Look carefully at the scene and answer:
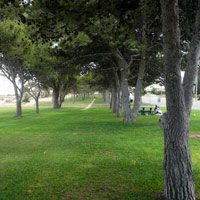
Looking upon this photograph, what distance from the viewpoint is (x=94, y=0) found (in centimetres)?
494

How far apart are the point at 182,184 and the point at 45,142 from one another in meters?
6.59

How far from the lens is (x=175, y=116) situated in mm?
3516

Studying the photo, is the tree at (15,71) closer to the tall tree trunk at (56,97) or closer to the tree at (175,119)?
the tall tree trunk at (56,97)

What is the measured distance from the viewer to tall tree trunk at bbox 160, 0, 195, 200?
3473 mm

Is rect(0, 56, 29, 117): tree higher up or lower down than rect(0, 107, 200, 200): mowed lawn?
higher up

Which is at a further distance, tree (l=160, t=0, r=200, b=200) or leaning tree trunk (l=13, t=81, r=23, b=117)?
leaning tree trunk (l=13, t=81, r=23, b=117)

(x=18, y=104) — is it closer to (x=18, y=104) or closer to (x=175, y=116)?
(x=18, y=104)

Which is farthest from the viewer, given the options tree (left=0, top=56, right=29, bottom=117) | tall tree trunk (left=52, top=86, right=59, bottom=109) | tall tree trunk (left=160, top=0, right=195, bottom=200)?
tall tree trunk (left=52, top=86, right=59, bottom=109)

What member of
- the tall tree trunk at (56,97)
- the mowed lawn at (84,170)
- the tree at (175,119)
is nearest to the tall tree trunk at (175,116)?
the tree at (175,119)

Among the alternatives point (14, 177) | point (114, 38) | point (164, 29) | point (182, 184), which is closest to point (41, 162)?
point (14, 177)

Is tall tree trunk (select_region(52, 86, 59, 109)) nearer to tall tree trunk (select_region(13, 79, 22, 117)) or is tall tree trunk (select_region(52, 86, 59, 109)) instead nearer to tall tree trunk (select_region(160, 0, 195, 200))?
tall tree trunk (select_region(13, 79, 22, 117))

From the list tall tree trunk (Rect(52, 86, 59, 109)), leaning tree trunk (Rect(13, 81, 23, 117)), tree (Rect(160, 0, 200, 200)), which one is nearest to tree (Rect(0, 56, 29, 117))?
leaning tree trunk (Rect(13, 81, 23, 117))

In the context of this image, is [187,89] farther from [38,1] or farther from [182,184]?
[38,1]

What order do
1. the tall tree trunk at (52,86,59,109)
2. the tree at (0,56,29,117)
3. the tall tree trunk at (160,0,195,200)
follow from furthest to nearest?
the tall tree trunk at (52,86,59,109) → the tree at (0,56,29,117) → the tall tree trunk at (160,0,195,200)
